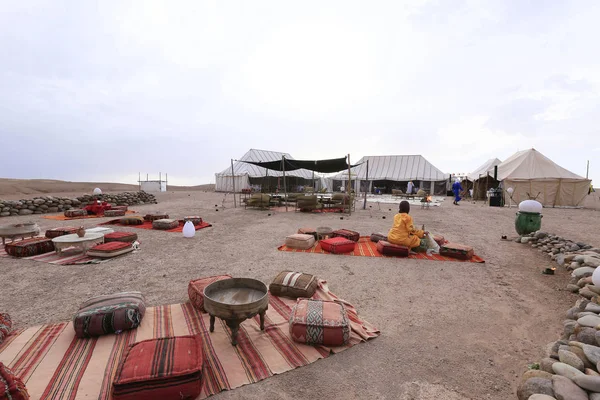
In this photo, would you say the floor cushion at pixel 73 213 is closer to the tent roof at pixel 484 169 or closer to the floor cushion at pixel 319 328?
the floor cushion at pixel 319 328

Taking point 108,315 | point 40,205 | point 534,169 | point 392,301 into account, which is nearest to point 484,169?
point 534,169

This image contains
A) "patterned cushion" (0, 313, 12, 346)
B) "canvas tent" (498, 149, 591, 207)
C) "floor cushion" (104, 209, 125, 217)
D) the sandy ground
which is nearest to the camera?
the sandy ground

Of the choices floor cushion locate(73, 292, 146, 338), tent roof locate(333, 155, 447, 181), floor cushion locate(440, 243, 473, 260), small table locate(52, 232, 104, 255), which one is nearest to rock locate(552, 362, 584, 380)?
floor cushion locate(440, 243, 473, 260)

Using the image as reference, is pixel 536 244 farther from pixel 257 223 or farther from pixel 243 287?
pixel 257 223

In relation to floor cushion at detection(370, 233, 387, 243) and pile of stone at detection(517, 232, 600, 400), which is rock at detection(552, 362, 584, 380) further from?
floor cushion at detection(370, 233, 387, 243)

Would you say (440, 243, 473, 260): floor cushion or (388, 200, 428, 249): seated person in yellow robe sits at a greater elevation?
(388, 200, 428, 249): seated person in yellow robe

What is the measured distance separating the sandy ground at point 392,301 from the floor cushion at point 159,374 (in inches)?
11.8

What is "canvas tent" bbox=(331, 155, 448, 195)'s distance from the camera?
27734mm

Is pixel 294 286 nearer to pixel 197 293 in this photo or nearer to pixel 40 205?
pixel 197 293

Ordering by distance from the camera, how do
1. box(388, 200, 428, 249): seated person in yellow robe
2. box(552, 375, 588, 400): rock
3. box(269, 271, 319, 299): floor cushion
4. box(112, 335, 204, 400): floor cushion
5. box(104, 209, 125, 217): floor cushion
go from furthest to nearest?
box(104, 209, 125, 217): floor cushion
box(388, 200, 428, 249): seated person in yellow robe
box(269, 271, 319, 299): floor cushion
box(112, 335, 204, 400): floor cushion
box(552, 375, 588, 400): rock

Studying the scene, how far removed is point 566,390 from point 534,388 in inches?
7.1

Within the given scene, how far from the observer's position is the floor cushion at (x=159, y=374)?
192cm

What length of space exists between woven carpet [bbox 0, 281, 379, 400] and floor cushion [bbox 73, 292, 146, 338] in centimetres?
8

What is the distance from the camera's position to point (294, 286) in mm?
3729
